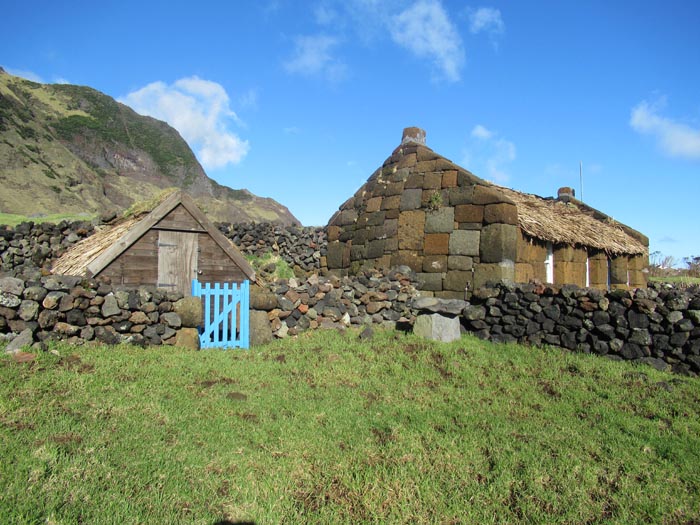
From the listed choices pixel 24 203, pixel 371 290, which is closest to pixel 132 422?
pixel 371 290

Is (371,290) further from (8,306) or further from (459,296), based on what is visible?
(8,306)

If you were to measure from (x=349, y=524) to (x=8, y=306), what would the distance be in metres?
5.87

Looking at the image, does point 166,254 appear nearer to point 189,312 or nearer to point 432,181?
point 189,312

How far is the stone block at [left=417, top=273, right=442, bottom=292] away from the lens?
1174 cm

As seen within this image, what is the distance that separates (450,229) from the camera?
11656 millimetres

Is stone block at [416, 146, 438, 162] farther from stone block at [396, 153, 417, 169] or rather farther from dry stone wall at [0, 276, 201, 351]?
dry stone wall at [0, 276, 201, 351]

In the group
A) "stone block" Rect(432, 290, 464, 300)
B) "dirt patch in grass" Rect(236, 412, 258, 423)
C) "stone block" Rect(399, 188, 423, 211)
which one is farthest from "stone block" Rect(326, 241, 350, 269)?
"dirt patch in grass" Rect(236, 412, 258, 423)

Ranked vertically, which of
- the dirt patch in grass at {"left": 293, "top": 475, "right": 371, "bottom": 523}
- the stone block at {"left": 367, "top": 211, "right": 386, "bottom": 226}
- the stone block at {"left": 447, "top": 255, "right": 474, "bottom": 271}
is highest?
the stone block at {"left": 367, "top": 211, "right": 386, "bottom": 226}

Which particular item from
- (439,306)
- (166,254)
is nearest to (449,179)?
(439,306)

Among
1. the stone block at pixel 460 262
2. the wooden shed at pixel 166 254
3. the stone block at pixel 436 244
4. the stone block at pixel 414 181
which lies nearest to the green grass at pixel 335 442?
the wooden shed at pixel 166 254

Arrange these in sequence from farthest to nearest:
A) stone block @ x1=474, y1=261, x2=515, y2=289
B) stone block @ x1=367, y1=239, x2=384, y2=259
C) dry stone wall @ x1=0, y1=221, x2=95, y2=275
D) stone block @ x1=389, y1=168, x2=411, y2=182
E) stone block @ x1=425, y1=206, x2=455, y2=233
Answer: stone block @ x1=367, y1=239, x2=384, y2=259 → stone block @ x1=389, y1=168, x2=411, y2=182 → dry stone wall @ x1=0, y1=221, x2=95, y2=275 → stone block @ x1=425, y1=206, x2=455, y2=233 → stone block @ x1=474, y1=261, x2=515, y2=289

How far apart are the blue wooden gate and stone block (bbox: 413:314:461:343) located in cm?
356

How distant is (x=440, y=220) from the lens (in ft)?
39.1

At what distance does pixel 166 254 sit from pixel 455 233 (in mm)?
7210
